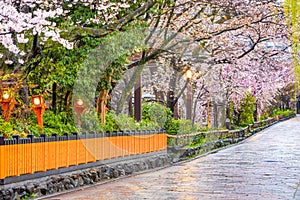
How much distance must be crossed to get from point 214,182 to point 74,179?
3869mm

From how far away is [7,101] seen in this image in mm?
16062

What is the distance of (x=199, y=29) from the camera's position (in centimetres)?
2528

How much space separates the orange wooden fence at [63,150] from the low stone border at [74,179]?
271 mm

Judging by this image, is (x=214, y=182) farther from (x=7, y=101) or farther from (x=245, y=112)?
(x=245, y=112)

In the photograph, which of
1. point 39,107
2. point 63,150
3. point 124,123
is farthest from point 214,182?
point 124,123

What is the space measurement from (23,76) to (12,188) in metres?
5.42

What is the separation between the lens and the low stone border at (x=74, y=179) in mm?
12305

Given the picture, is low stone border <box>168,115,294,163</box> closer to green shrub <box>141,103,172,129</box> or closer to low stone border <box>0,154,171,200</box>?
green shrub <box>141,103,172,129</box>

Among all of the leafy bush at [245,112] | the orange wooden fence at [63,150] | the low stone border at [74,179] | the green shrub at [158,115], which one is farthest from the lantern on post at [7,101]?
the leafy bush at [245,112]

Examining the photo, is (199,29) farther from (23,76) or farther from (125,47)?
(23,76)

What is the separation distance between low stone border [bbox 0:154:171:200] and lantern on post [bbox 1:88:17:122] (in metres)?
2.73

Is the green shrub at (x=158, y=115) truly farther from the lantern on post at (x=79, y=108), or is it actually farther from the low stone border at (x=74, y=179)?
the lantern on post at (x=79, y=108)

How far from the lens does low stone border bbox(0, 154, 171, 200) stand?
1230cm

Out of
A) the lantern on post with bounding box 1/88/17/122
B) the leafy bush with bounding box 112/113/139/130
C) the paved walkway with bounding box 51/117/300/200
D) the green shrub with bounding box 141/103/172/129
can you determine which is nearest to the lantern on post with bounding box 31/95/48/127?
the lantern on post with bounding box 1/88/17/122
